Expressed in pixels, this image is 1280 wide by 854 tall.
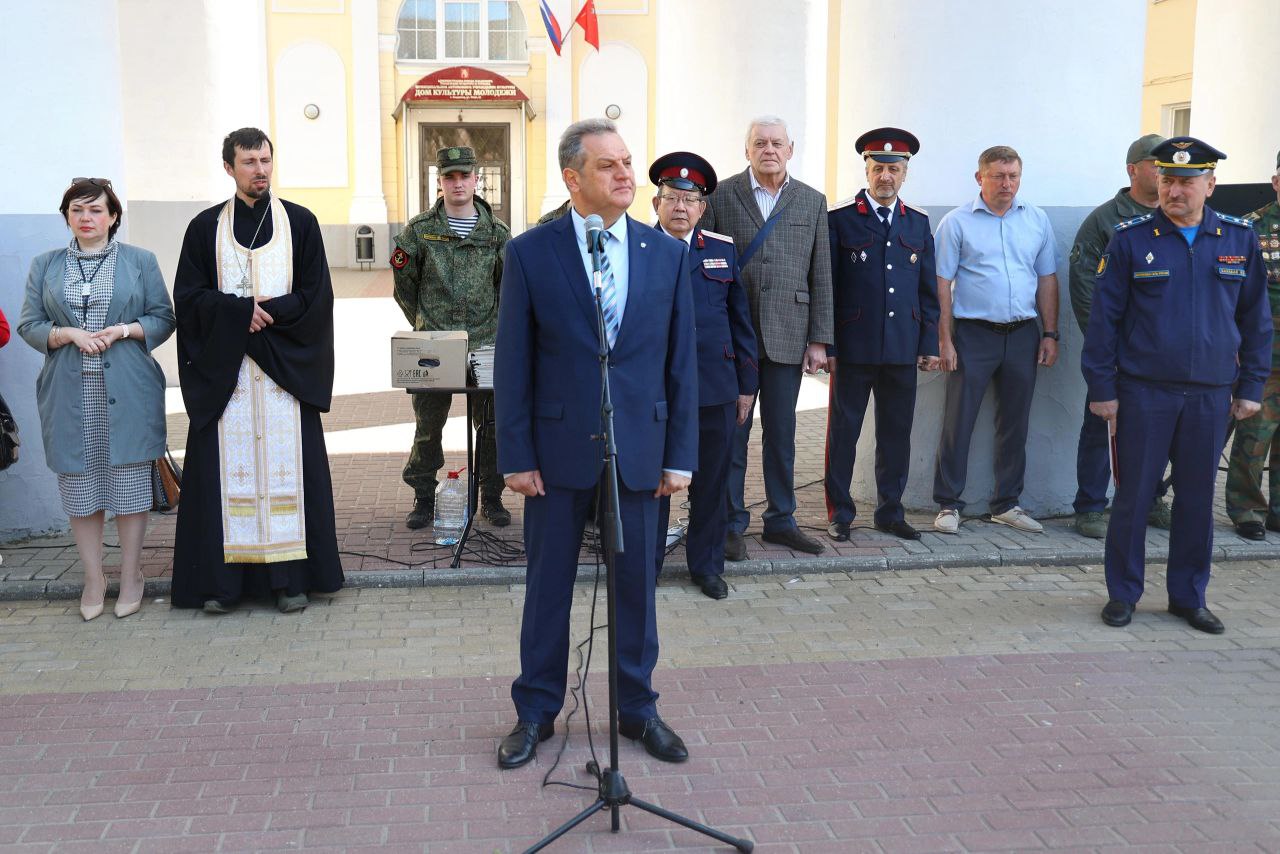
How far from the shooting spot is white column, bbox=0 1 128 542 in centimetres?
677

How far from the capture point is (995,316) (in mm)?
7211

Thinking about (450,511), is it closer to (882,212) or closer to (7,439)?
(7,439)

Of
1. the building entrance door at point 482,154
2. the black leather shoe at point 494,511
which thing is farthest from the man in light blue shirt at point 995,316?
the building entrance door at point 482,154

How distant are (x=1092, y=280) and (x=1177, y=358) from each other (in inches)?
67.5

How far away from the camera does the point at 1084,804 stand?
13.3ft

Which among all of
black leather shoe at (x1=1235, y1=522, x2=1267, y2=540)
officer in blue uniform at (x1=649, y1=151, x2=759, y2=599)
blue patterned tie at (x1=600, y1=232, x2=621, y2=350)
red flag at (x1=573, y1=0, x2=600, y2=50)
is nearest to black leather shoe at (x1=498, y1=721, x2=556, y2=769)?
blue patterned tie at (x1=600, y1=232, x2=621, y2=350)

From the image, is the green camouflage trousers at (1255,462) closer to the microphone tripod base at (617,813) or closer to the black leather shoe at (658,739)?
the black leather shoe at (658,739)

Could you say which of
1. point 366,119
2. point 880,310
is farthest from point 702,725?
point 366,119

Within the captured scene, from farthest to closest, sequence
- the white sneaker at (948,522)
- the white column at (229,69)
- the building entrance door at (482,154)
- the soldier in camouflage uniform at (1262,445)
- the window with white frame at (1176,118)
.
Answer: the building entrance door at (482,154)
the window with white frame at (1176,118)
the white column at (229,69)
the white sneaker at (948,522)
the soldier in camouflage uniform at (1262,445)

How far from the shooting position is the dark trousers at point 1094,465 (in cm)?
733

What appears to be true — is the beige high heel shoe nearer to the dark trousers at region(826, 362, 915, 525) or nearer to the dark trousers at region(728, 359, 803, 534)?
the dark trousers at region(728, 359, 803, 534)

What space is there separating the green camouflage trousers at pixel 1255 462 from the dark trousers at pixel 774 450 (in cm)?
249

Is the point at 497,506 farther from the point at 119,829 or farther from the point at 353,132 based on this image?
the point at 353,132

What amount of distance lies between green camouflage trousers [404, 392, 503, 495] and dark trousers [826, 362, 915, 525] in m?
1.86
